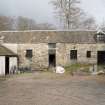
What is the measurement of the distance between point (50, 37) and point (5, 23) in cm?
3119

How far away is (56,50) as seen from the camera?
1729 inches

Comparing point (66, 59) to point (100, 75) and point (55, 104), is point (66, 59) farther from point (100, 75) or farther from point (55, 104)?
point (55, 104)

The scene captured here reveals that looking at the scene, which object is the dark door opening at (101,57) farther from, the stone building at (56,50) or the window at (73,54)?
the window at (73,54)

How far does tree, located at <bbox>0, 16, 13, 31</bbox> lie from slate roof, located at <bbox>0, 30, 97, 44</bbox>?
79.6 ft

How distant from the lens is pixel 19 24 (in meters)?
77.6

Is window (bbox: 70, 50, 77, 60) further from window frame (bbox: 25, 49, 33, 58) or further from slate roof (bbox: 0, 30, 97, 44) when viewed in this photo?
window frame (bbox: 25, 49, 33, 58)

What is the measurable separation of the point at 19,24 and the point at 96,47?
122ft

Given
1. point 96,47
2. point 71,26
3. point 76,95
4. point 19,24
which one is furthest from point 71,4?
point 76,95

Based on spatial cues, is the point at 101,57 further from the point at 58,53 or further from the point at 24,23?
the point at 24,23

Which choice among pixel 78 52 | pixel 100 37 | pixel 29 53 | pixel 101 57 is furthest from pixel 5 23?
pixel 101 57

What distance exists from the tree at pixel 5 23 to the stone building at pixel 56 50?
26463mm

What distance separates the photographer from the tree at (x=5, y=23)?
233ft

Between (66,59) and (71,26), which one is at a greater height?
(71,26)

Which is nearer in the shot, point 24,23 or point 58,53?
point 58,53
